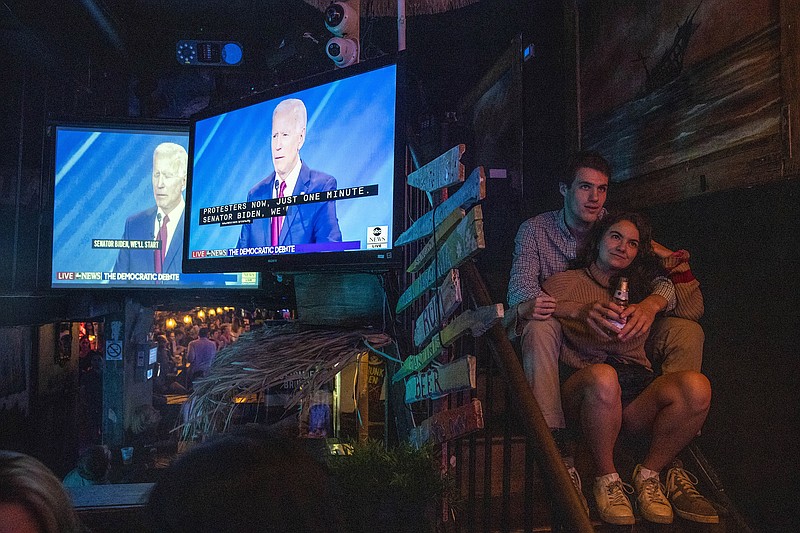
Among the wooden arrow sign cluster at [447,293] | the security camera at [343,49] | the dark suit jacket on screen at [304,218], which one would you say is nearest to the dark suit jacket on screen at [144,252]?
the dark suit jacket on screen at [304,218]

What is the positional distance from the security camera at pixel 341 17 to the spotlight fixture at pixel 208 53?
246 cm

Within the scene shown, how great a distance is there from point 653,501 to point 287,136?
9.48 feet

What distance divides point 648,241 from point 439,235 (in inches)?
57.3

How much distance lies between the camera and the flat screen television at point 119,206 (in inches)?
177

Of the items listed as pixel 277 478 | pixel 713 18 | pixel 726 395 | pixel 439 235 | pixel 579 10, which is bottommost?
pixel 726 395

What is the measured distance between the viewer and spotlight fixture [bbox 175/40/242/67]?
19.4 feet

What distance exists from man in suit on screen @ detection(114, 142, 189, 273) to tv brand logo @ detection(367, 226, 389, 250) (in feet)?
7.90

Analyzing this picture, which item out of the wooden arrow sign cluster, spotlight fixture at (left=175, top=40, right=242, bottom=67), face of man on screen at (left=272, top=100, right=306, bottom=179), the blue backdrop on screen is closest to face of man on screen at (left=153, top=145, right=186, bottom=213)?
the blue backdrop on screen

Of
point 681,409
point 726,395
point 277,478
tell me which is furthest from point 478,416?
point 726,395

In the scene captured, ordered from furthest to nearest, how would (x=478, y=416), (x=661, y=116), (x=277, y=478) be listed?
(x=661, y=116) < (x=478, y=416) < (x=277, y=478)

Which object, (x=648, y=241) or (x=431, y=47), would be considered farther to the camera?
(x=431, y=47)

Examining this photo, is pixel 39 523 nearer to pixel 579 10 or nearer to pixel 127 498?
pixel 127 498

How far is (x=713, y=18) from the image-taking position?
3254mm

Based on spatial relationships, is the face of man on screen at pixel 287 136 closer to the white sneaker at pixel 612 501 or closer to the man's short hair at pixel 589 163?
the man's short hair at pixel 589 163
